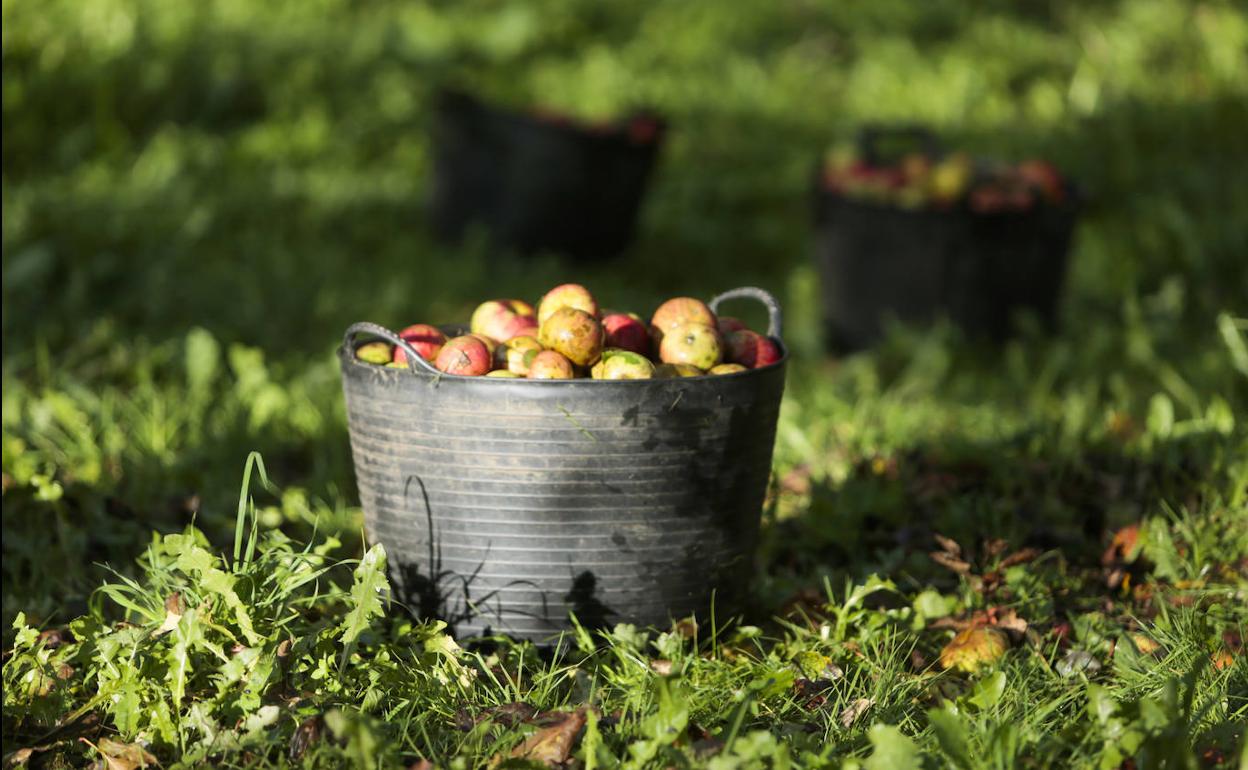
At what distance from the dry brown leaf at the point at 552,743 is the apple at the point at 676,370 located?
2.41ft

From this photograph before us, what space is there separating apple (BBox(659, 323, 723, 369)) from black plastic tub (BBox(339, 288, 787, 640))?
0.38ft

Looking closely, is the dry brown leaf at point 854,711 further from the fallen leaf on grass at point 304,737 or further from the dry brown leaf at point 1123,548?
the dry brown leaf at point 1123,548

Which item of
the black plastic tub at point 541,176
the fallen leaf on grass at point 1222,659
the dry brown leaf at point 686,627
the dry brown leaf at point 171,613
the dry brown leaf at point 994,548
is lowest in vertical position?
the dry brown leaf at point 686,627

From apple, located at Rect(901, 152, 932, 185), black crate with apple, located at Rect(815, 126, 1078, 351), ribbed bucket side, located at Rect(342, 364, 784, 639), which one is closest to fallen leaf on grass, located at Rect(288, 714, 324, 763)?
ribbed bucket side, located at Rect(342, 364, 784, 639)

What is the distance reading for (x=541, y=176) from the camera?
723 centimetres

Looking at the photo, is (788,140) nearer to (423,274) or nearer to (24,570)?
(423,274)

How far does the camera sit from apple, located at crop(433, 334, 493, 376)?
2.55m

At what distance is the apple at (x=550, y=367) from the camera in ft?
8.29

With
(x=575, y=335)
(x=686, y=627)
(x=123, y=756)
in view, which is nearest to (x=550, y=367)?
(x=575, y=335)

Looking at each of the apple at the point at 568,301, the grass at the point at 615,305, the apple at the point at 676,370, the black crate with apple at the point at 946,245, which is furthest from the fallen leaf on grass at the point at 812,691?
the black crate with apple at the point at 946,245

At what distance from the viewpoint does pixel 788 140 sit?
32.2ft

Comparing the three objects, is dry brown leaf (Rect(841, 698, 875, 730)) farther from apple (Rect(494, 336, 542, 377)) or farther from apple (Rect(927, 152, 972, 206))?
apple (Rect(927, 152, 972, 206))

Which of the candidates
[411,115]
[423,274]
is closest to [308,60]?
[411,115]

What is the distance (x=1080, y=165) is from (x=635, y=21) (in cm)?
466
